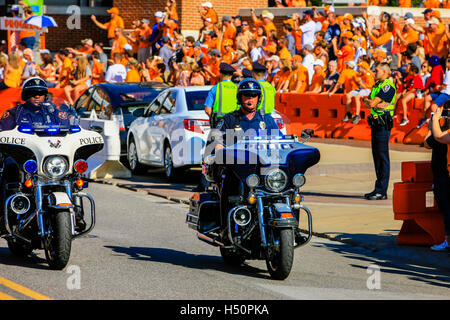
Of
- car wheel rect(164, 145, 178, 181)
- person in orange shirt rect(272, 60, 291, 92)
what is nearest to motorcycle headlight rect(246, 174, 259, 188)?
car wheel rect(164, 145, 178, 181)

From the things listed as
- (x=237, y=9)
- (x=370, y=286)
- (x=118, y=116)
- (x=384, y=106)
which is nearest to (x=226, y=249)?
(x=370, y=286)

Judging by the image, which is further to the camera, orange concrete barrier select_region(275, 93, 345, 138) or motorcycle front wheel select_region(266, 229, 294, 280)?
orange concrete barrier select_region(275, 93, 345, 138)

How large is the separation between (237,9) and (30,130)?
25.4 meters

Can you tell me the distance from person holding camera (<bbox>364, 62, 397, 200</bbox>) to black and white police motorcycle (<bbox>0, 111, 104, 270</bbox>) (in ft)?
19.4

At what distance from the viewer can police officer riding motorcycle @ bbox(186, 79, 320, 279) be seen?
8.23 m

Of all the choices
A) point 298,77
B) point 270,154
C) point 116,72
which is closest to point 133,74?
point 116,72

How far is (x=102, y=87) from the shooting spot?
1852 cm

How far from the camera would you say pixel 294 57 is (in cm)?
2334

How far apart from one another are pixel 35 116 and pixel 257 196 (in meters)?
2.63

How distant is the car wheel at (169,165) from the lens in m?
15.9

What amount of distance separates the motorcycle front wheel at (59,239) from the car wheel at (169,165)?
23.6 ft

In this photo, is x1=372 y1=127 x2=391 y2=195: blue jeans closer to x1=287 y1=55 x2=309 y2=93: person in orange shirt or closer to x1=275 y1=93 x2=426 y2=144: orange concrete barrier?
x1=275 y1=93 x2=426 y2=144: orange concrete barrier

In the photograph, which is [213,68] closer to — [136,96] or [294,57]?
Result: [294,57]

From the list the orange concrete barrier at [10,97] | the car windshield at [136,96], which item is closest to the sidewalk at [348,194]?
the car windshield at [136,96]
